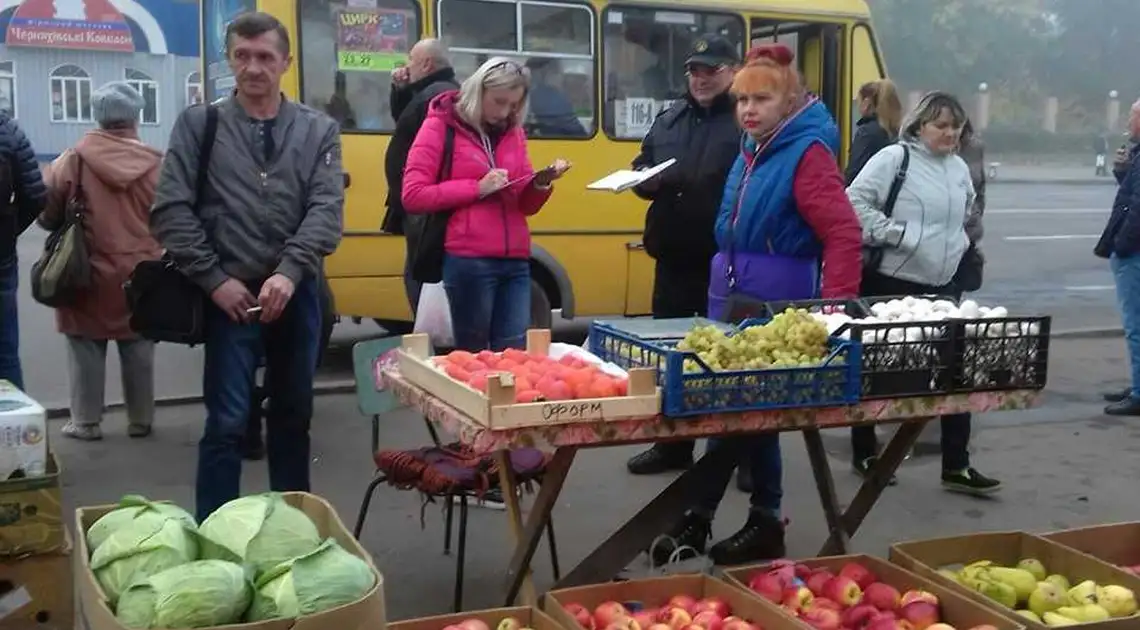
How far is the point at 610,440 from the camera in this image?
3.26 metres

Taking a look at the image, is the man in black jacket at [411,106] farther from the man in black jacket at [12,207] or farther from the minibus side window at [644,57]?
the minibus side window at [644,57]

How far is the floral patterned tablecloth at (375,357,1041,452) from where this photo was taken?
3.16 meters

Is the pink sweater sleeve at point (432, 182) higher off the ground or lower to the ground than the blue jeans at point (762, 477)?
higher

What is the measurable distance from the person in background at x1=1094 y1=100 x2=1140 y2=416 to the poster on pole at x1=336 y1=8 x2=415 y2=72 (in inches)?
177

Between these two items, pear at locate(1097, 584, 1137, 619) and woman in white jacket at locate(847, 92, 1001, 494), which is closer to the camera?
pear at locate(1097, 584, 1137, 619)

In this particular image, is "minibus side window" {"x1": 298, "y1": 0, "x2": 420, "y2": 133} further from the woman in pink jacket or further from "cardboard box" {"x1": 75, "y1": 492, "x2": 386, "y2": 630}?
"cardboard box" {"x1": 75, "y1": 492, "x2": 386, "y2": 630}

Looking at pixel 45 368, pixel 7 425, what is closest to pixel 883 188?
pixel 7 425

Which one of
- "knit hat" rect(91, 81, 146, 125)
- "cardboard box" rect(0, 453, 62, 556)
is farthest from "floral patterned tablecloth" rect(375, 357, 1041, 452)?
"knit hat" rect(91, 81, 146, 125)

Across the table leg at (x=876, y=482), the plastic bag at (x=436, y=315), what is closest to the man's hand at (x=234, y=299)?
the plastic bag at (x=436, y=315)

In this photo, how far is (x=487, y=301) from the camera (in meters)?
5.13

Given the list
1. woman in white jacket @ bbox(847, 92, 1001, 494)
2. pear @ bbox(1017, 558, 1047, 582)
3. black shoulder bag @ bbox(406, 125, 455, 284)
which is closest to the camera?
pear @ bbox(1017, 558, 1047, 582)

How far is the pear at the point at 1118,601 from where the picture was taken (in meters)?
3.53

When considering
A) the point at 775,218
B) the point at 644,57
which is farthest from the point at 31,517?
the point at 644,57

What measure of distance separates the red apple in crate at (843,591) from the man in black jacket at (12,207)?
3438 millimetres
